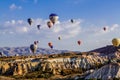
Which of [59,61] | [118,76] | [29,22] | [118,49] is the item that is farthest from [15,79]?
[118,49]

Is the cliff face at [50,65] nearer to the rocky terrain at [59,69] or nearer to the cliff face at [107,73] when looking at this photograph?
the rocky terrain at [59,69]

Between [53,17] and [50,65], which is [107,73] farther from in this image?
[50,65]

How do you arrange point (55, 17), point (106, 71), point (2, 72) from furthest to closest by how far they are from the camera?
1. point (2, 72)
2. point (106, 71)
3. point (55, 17)

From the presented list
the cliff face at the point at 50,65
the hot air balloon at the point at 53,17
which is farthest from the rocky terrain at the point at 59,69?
the hot air balloon at the point at 53,17

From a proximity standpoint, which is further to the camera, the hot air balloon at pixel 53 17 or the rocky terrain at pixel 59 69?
the rocky terrain at pixel 59 69

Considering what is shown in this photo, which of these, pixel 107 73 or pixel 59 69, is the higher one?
pixel 59 69

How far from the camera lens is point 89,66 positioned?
125000 millimetres

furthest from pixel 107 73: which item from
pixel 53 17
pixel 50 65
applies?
pixel 50 65

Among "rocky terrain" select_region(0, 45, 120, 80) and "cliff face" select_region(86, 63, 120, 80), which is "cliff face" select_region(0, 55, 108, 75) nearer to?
"rocky terrain" select_region(0, 45, 120, 80)

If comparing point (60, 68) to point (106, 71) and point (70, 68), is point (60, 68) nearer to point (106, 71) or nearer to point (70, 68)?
point (70, 68)

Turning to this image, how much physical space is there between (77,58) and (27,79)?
4053 cm

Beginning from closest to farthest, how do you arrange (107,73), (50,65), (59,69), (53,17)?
(53,17) < (107,73) < (59,69) < (50,65)

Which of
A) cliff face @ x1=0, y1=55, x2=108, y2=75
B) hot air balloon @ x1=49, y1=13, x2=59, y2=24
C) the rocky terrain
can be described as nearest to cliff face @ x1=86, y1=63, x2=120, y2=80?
the rocky terrain

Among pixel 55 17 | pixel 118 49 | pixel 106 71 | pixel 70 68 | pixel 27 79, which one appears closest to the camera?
pixel 55 17
